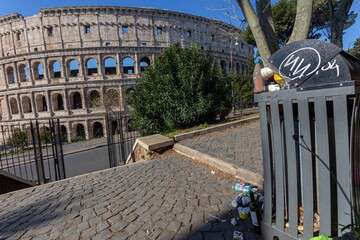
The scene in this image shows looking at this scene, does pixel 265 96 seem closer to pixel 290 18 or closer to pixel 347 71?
pixel 347 71

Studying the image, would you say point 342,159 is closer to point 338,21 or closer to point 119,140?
point 338,21

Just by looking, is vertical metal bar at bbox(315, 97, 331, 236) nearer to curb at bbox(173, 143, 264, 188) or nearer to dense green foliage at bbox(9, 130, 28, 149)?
curb at bbox(173, 143, 264, 188)

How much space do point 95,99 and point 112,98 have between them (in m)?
2.68

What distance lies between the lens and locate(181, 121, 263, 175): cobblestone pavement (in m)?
4.98

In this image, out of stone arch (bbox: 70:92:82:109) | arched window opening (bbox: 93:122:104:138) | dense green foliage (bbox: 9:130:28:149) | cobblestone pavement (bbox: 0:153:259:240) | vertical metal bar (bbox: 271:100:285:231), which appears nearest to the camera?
vertical metal bar (bbox: 271:100:285:231)

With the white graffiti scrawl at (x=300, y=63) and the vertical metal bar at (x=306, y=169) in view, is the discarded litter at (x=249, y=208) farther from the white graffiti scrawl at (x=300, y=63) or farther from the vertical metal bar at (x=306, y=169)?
the white graffiti scrawl at (x=300, y=63)

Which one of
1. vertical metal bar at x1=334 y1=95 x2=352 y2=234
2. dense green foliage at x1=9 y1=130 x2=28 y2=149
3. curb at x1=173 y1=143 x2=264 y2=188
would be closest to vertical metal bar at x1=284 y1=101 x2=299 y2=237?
vertical metal bar at x1=334 y1=95 x2=352 y2=234

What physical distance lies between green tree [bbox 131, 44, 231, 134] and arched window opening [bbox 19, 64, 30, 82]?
3558 centimetres

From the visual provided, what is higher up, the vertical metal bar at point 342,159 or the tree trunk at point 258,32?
the tree trunk at point 258,32

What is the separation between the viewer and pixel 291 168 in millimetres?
2014

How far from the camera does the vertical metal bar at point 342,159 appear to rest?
167 centimetres

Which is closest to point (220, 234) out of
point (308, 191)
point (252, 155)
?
point (308, 191)

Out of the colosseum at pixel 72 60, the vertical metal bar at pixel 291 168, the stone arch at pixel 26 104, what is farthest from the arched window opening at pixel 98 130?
the vertical metal bar at pixel 291 168

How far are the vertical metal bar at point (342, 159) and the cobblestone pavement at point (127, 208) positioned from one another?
974 millimetres
